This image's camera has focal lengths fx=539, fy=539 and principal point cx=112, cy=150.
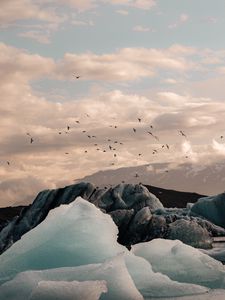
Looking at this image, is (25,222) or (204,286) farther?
(25,222)

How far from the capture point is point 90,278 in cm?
877

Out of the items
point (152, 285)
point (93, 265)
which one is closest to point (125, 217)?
point (152, 285)

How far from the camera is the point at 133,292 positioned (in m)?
8.71

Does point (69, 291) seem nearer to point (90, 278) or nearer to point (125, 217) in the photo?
point (90, 278)

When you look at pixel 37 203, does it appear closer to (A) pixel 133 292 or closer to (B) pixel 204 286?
(B) pixel 204 286

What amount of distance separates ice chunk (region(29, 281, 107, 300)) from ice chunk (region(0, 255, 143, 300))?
1.75 ft

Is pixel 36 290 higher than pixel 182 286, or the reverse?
pixel 36 290

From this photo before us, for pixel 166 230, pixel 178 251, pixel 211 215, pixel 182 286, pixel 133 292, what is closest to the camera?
pixel 133 292

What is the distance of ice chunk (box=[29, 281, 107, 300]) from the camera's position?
7.66 metres

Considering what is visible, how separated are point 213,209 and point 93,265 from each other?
3336 cm

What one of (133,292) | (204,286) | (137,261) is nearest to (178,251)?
(204,286)

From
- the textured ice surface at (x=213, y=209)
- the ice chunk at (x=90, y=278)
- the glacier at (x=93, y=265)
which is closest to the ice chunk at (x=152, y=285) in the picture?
the glacier at (x=93, y=265)

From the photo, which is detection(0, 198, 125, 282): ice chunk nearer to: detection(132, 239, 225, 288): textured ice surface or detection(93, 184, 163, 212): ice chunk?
detection(132, 239, 225, 288): textured ice surface

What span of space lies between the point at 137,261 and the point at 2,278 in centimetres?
261
